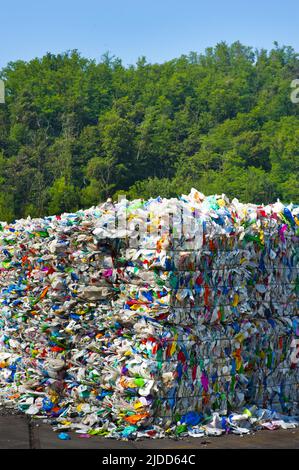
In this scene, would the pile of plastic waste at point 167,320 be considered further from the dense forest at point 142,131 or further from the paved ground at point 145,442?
the dense forest at point 142,131

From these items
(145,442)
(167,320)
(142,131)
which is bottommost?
(145,442)

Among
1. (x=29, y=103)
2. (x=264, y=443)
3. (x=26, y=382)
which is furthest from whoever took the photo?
(x=29, y=103)

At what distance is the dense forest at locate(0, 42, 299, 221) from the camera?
291 feet

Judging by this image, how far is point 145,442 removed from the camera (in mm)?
7719

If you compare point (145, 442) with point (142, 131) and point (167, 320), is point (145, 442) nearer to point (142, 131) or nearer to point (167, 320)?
point (167, 320)

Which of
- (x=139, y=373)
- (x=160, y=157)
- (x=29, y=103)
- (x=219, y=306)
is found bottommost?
(x=139, y=373)

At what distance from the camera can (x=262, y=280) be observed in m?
8.80

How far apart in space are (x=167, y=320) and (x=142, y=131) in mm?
90356

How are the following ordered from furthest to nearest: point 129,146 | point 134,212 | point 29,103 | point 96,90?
point 96,90, point 29,103, point 129,146, point 134,212

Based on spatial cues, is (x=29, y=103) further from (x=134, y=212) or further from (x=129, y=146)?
(x=134, y=212)

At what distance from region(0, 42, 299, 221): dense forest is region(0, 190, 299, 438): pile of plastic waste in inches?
2409

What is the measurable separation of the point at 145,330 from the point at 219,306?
80cm

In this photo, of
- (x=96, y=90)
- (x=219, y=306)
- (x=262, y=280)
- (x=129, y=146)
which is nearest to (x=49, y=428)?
(x=219, y=306)

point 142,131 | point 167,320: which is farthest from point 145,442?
point 142,131
